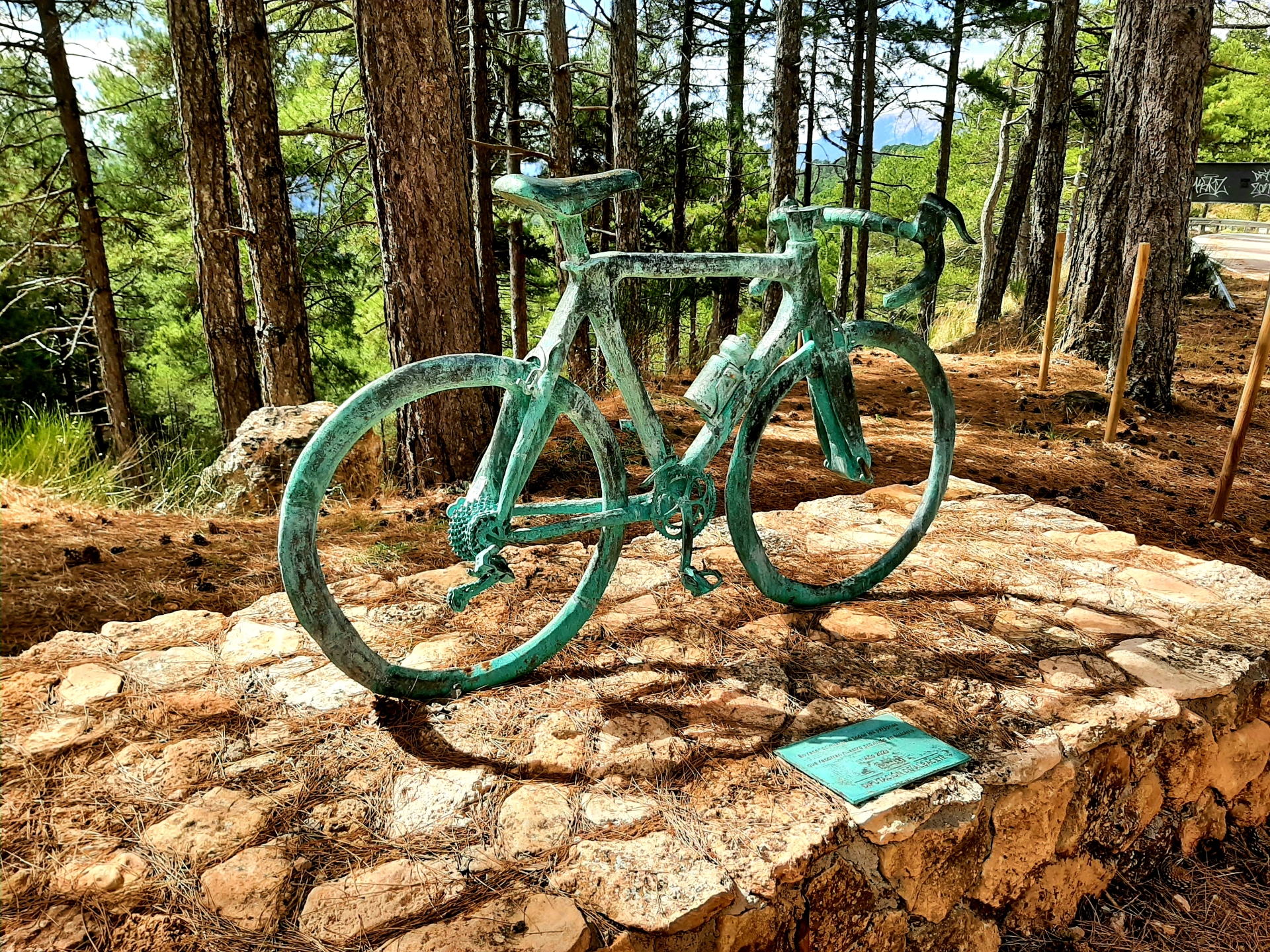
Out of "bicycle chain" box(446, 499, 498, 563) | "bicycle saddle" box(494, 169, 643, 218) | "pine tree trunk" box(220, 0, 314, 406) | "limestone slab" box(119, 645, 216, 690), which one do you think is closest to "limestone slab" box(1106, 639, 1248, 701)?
"bicycle chain" box(446, 499, 498, 563)

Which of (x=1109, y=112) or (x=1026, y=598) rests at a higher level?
(x=1109, y=112)

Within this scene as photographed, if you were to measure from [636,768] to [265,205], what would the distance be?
548 centimetres

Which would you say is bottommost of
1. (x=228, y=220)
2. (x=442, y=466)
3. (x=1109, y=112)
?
(x=442, y=466)

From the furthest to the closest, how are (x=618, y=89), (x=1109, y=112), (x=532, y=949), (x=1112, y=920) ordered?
(x=618, y=89) → (x=1109, y=112) → (x=1112, y=920) → (x=532, y=949)

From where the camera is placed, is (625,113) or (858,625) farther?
(625,113)

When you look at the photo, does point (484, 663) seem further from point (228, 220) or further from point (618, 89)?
point (618, 89)

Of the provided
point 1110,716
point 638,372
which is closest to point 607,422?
point 638,372

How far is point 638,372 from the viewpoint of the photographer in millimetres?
2197

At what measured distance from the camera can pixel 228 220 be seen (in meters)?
6.31

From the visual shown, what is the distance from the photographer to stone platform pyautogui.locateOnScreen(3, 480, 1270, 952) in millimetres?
1499

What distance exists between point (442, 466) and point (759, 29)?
11.6 metres

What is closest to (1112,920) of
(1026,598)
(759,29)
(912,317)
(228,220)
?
(1026,598)

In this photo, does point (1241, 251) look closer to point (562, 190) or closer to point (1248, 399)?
point (1248, 399)

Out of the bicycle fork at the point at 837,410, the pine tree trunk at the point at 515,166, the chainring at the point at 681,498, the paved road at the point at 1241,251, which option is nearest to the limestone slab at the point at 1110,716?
the bicycle fork at the point at 837,410
